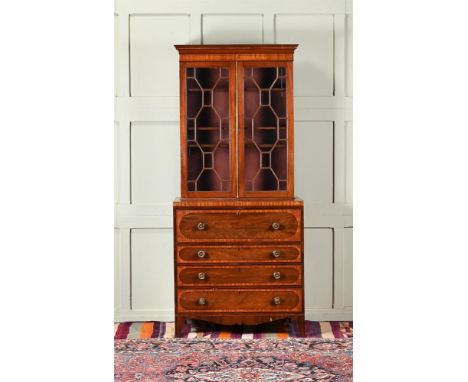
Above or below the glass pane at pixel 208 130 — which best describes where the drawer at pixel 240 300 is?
below

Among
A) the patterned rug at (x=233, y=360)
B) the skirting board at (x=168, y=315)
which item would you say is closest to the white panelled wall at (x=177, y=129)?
the skirting board at (x=168, y=315)

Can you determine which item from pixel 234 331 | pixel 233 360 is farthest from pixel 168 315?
pixel 233 360

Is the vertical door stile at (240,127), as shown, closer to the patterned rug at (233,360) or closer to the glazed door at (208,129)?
the glazed door at (208,129)

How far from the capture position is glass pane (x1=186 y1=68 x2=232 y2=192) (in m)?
4.16

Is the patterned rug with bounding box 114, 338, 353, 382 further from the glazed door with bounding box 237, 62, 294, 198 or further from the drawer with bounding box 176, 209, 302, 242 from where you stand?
the glazed door with bounding box 237, 62, 294, 198

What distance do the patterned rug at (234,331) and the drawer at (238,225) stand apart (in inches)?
25.8

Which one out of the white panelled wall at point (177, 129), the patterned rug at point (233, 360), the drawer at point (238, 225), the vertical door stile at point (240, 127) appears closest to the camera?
the patterned rug at point (233, 360)

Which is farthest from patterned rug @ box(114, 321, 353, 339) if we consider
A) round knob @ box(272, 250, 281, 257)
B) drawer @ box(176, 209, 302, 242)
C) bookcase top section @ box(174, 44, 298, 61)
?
bookcase top section @ box(174, 44, 298, 61)

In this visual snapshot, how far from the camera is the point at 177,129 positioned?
462 cm

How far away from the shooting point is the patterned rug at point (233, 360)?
329cm

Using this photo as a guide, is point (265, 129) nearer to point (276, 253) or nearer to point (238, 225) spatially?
point (238, 225)

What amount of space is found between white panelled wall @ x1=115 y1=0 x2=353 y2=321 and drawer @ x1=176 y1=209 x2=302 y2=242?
603 mm
